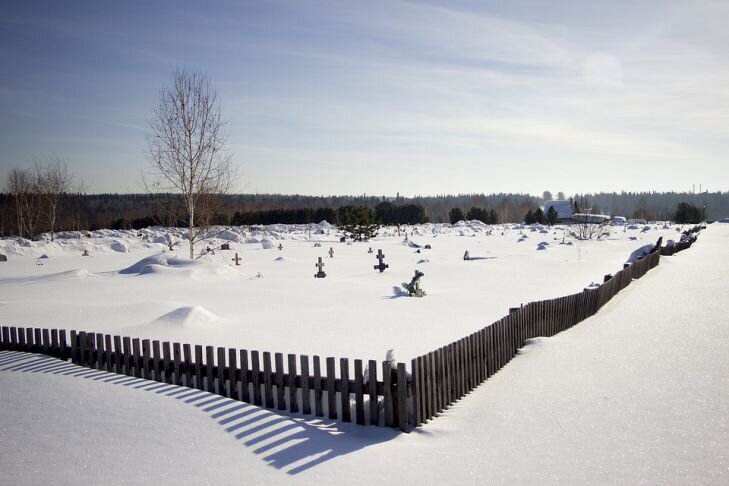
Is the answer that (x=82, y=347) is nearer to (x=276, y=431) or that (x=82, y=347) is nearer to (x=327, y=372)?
(x=276, y=431)

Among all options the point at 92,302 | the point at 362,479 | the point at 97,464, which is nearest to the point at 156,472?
the point at 97,464

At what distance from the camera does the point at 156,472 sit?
15.3ft

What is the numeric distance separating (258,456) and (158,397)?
2.14 m

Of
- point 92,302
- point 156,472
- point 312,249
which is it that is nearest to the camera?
point 156,472

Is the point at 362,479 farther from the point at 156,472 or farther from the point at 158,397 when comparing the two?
the point at 158,397

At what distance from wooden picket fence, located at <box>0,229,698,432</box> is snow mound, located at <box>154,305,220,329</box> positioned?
257 cm

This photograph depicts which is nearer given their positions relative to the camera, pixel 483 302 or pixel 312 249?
pixel 483 302

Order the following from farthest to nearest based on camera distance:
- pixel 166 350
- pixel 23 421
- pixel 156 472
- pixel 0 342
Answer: pixel 0 342, pixel 166 350, pixel 23 421, pixel 156 472

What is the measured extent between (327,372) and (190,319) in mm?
6250

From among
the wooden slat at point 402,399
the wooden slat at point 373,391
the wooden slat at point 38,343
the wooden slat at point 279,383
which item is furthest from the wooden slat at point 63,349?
the wooden slat at point 402,399

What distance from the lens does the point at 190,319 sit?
1136 cm

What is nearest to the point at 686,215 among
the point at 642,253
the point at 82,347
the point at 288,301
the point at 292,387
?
the point at 642,253

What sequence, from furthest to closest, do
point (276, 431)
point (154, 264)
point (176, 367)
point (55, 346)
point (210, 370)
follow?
1. point (154, 264)
2. point (55, 346)
3. point (176, 367)
4. point (210, 370)
5. point (276, 431)

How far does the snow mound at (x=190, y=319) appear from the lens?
36.7 ft
